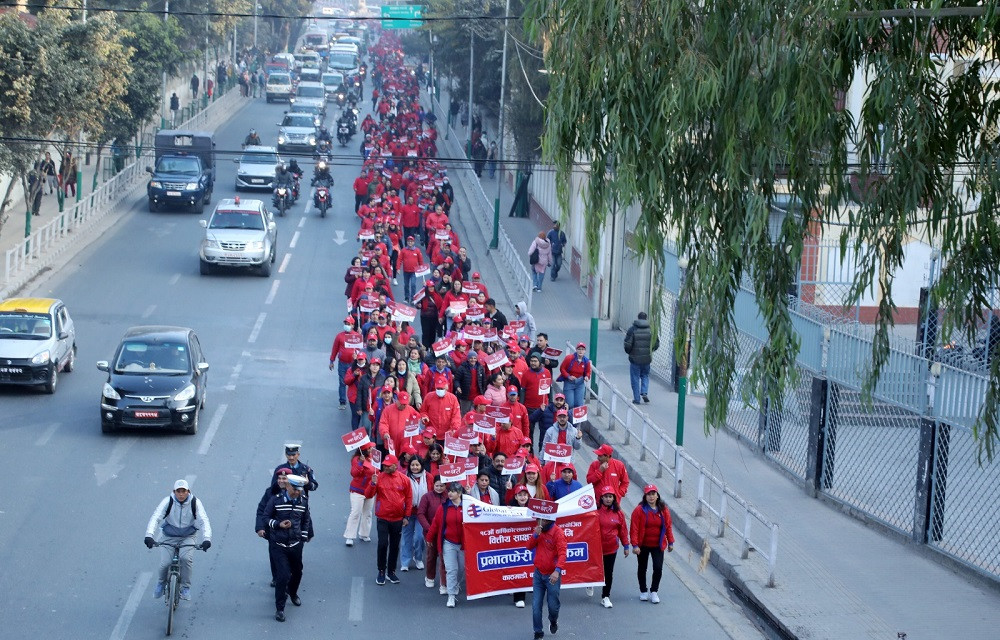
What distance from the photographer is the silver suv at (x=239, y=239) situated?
33.1m

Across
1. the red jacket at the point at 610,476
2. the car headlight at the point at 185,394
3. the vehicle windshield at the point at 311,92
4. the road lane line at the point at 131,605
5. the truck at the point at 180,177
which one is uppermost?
the vehicle windshield at the point at 311,92

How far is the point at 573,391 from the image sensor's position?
2119 centimetres

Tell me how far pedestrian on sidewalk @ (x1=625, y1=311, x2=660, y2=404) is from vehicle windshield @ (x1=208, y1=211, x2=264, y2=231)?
1403 cm

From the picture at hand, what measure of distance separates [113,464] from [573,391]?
22.6ft

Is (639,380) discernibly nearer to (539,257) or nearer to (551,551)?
(539,257)

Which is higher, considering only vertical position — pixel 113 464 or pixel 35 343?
pixel 35 343

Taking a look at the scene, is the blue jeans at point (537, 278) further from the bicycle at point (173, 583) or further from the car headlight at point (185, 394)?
the bicycle at point (173, 583)

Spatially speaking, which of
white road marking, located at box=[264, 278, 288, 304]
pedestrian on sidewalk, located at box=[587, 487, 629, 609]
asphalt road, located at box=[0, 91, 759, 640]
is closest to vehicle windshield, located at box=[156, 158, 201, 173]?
white road marking, located at box=[264, 278, 288, 304]

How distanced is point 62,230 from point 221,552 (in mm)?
23384

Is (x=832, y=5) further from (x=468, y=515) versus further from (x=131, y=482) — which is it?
(x=131, y=482)

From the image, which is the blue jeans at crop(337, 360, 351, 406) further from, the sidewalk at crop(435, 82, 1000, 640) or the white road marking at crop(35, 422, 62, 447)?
the white road marking at crop(35, 422, 62, 447)

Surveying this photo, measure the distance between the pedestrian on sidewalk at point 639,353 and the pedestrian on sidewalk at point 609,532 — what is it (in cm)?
809

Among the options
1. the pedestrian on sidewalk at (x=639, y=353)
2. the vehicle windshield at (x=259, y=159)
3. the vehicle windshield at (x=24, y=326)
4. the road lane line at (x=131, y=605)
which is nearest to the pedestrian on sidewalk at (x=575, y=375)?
the pedestrian on sidewalk at (x=639, y=353)

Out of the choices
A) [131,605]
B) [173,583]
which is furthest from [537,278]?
[173,583]
